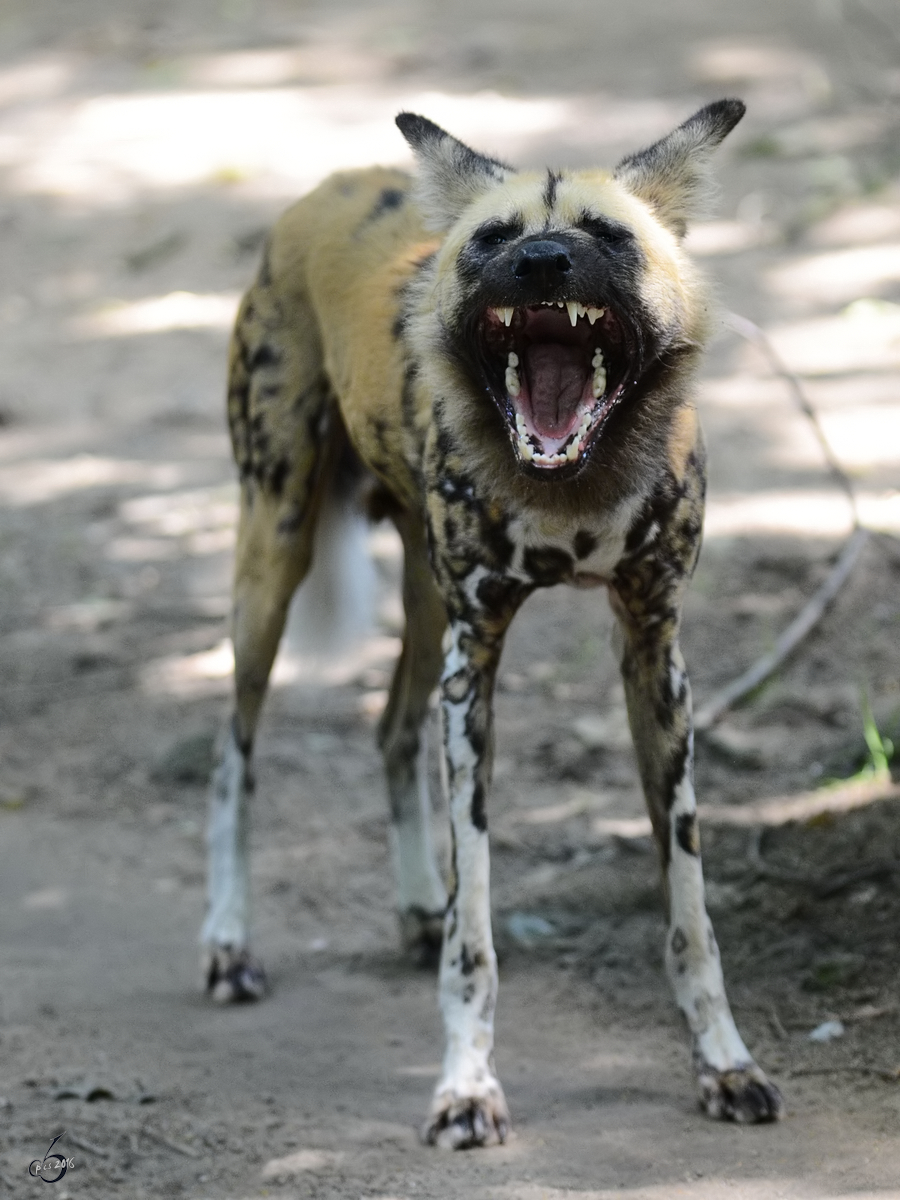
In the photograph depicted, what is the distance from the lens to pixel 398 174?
4043mm

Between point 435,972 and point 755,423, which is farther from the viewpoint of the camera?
point 755,423

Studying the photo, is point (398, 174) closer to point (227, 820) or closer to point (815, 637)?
point (227, 820)

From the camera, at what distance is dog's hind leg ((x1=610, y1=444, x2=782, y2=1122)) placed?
2.96 meters

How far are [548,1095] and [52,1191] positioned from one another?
953mm

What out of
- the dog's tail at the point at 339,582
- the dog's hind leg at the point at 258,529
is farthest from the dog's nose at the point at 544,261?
the dog's tail at the point at 339,582

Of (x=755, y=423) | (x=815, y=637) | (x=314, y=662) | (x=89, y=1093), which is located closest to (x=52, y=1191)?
(x=89, y=1093)

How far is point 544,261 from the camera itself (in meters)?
2.70

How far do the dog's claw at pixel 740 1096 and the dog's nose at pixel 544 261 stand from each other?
1.43m

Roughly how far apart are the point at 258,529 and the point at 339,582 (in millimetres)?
295

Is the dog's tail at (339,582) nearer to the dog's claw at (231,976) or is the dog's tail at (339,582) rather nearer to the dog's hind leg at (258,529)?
the dog's hind leg at (258,529)

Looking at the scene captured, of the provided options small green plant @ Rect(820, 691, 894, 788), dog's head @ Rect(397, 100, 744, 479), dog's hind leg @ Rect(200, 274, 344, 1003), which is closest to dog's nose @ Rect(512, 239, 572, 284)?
dog's head @ Rect(397, 100, 744, 479)

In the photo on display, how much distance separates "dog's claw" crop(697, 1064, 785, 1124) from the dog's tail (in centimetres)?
166

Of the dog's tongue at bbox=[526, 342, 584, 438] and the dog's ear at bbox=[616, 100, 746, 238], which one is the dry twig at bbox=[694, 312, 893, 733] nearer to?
the dog's ear at bbox=[616, 100, 746, 238]

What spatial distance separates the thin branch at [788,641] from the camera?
478 centimetres
